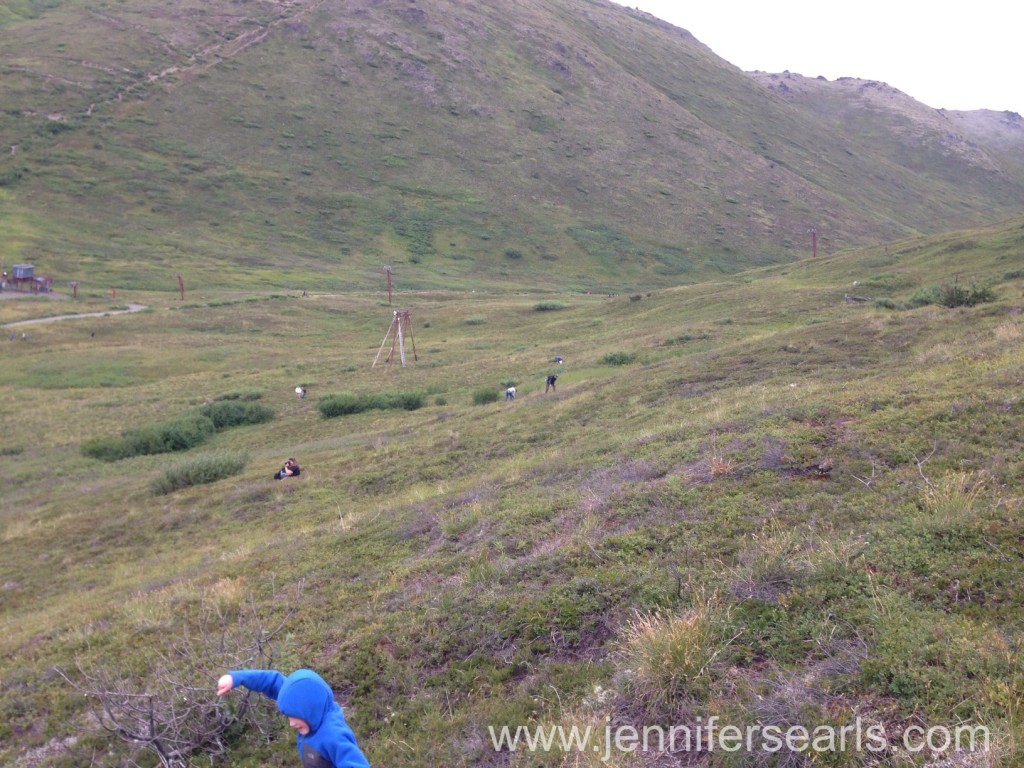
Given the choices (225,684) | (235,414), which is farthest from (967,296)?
(235,414)

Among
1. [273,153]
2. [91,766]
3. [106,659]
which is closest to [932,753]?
[91,766]

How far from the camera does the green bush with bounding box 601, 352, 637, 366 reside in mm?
24000

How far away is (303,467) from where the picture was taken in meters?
16.6

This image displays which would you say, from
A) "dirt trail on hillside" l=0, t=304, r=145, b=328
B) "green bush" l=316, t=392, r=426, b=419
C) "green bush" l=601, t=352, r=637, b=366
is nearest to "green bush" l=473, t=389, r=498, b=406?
"green bush" l=316, t=392, r=426, b=419

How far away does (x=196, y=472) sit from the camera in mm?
16844

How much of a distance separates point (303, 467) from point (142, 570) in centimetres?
558

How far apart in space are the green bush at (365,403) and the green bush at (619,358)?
24.8 feet

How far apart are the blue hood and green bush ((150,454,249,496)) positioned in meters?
14.7

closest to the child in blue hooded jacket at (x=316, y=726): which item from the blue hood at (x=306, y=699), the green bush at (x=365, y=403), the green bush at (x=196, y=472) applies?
the blue hood at (x=306, y=699)

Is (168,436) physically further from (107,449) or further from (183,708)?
(183,708)

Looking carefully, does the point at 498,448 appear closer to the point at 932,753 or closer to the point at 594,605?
the point at 594,605

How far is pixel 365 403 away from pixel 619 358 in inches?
411

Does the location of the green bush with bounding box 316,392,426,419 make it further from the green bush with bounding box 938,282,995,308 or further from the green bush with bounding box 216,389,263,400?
the green bush with bounding box 938,282,995,308

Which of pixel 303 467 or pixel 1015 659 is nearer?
pixel 1015 659
